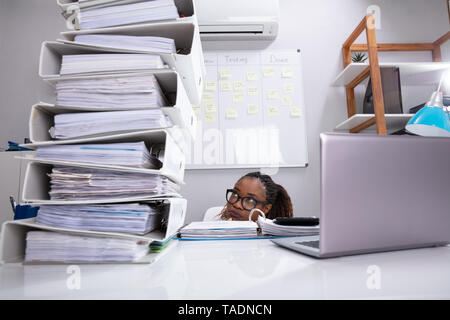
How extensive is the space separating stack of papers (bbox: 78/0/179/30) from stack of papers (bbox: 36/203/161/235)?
402 mm

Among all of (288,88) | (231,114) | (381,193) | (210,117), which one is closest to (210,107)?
(210,117)

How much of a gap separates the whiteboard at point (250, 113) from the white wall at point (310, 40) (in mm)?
117

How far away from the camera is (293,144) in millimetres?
2402

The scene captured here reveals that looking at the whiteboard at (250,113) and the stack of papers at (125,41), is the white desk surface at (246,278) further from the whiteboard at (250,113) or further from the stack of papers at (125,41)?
the whiteboard at (250,113)

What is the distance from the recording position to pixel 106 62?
608 millimetres

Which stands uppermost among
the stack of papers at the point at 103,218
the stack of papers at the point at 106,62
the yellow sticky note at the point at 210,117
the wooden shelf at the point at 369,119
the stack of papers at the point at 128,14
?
the yellow sticky note at the point at 210,117

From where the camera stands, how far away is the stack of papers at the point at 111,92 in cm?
59

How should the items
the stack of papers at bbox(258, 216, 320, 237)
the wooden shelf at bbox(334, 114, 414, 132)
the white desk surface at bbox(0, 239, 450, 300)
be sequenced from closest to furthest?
the white desk surface at bbox(0, 239, 450, 300), the stack of papers at bbox(258, 216, 320, 237), the wooden shelf at bbox(334, 114, 414, 132)

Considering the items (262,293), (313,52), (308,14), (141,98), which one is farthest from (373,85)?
(262,293)

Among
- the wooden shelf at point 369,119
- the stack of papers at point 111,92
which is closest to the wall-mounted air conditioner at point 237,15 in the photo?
the wooden shelf at point 369,119

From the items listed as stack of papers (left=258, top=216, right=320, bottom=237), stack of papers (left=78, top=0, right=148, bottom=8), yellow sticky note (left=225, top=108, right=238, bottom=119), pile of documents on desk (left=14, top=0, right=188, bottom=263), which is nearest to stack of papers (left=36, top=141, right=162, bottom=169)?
pile of documents on desk (left=14, top=0, right=188, bottom=263)

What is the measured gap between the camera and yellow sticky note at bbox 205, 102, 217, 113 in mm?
2416

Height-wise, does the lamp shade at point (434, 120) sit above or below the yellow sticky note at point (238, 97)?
below

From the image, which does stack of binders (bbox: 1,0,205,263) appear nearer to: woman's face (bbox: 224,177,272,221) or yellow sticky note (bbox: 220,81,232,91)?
woman's face (bbox: 224,177,272,221)
